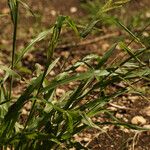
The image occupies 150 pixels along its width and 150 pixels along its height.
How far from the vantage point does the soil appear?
2.16 m

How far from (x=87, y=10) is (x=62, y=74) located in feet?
5.93

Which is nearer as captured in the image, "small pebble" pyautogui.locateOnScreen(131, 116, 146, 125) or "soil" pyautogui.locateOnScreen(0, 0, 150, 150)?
"soil" pyautogui.locateOnScreen(0, 0, 150, 150)

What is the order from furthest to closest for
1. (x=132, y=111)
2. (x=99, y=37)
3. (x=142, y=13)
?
(x=142, y=13)
(x=99, y=37)
(x=132, y=111)

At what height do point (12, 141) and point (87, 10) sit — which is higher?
point (87, 10)

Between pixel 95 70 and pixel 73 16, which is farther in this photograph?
pixel 73 16

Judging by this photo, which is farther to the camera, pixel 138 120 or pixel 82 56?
pixel 82 56

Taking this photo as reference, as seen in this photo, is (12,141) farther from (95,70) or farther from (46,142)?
(95,70)

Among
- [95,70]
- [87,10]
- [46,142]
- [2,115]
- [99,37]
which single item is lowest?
[46,142]

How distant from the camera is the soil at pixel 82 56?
85.1 inches

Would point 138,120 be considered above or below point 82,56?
below

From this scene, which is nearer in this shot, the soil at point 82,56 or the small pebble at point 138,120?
the soil at point 82,56

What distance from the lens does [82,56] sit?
9.69ft

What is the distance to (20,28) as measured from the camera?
322 cm

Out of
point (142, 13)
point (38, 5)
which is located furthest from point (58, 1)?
point (142, 13)
